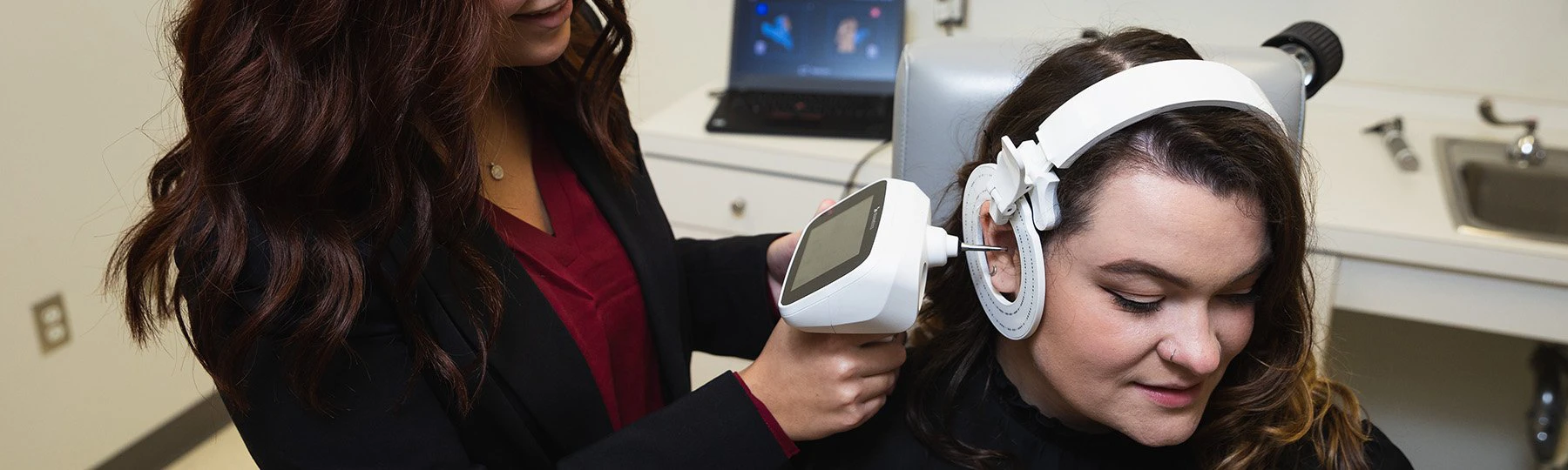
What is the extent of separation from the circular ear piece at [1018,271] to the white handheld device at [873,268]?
0.05 m

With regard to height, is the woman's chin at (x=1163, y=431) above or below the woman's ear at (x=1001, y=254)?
below

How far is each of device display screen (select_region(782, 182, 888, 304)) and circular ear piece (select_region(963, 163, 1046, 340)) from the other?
0.10m

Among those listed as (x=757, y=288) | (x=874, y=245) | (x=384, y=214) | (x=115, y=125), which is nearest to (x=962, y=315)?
(x=757, y=288)

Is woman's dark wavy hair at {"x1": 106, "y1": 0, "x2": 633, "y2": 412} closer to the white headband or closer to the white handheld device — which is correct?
the white handheld device

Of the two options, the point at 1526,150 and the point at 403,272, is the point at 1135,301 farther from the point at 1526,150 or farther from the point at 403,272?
the point at 1526,150

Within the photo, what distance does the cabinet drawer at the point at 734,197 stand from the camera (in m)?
2.09

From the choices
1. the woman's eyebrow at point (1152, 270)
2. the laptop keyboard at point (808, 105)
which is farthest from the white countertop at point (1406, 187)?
the laptop keyboard at point (808, 105)

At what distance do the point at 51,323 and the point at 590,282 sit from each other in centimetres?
149

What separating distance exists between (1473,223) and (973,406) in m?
1.01

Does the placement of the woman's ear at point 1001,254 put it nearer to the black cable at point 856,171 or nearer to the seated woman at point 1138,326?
the seated woman at point 1138,326

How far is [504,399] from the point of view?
1.00 m

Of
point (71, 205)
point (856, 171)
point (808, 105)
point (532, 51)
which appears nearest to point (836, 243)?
point (532, 51)

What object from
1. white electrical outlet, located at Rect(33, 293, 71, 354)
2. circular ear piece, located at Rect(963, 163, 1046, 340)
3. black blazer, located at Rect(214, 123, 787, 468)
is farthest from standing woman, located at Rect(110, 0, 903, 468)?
white electrical outlet, located at Rect(33, 293, 71, 354)

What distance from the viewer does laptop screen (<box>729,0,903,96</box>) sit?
2328 millimetres
